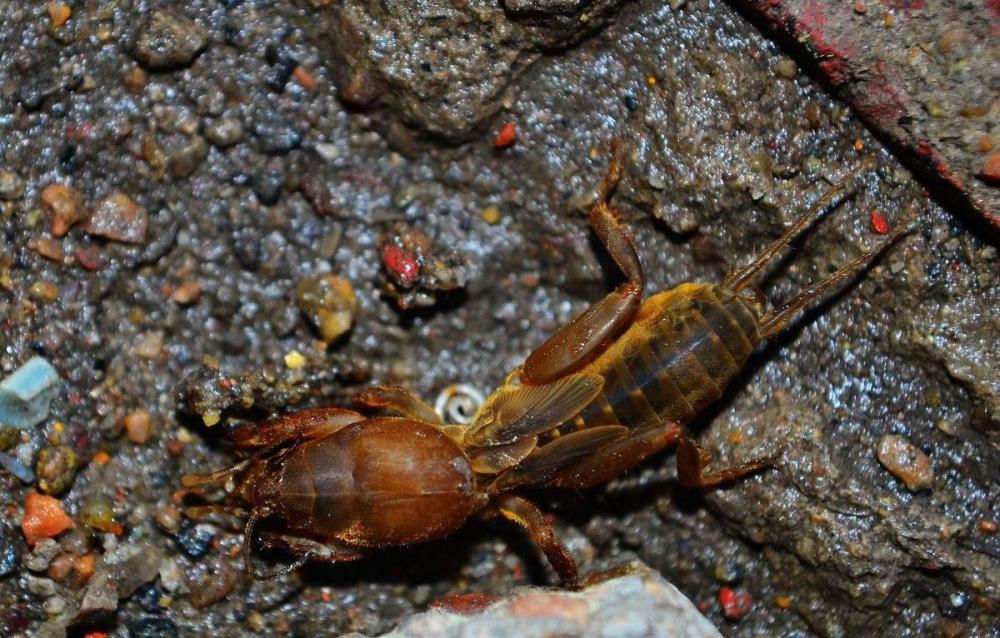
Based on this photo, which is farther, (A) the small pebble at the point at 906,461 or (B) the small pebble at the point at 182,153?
(B) the small pebble at the point at 182,153

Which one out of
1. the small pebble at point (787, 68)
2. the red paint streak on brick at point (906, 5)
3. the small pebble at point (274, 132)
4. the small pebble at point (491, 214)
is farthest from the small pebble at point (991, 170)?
the small pebble at point (274, 132)

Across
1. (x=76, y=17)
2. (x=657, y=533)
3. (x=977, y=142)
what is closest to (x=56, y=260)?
(x=76, y=17)

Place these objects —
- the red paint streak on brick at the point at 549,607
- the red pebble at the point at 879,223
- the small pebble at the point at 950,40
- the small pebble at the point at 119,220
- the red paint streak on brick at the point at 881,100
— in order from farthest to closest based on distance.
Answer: the small pebble at the point at 119,220
the red pebble at the point at 879,223
the red paint streak on brick at the point at 881,100
the small pebble at the point at 950,40
the red paint streak on brick at the point at 549,607

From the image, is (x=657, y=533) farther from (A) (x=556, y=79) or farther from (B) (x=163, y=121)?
(B) (x=163, y=121)

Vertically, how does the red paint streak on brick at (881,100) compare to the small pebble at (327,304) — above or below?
above

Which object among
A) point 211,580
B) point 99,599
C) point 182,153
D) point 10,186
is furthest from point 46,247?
point 211,580

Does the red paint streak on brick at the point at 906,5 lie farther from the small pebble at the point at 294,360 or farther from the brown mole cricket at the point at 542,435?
the small pebble at the point at 294,360

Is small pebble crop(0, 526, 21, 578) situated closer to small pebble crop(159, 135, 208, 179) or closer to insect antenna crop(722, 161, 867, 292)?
small pebble crop(159, 135, 208, 179)

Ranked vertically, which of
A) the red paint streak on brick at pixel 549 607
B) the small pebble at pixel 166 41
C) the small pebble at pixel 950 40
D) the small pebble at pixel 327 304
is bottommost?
the red paint streak on brick at pixel 549 607
